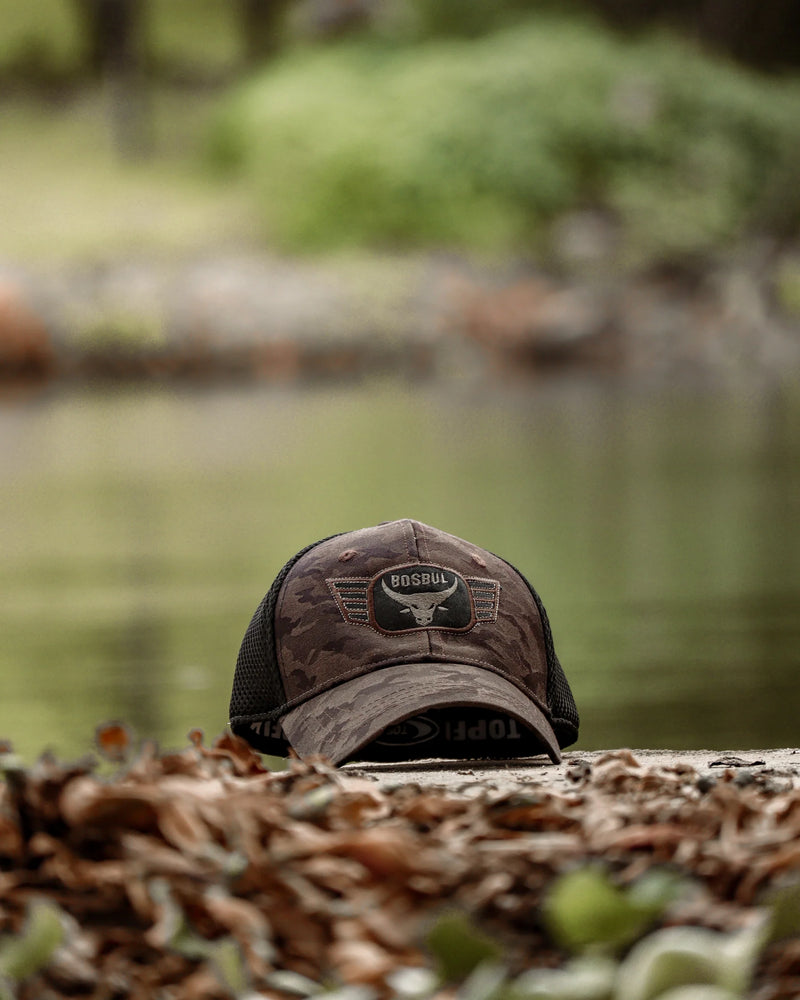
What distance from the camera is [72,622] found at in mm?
6438

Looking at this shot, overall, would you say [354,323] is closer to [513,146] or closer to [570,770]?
[513,146]

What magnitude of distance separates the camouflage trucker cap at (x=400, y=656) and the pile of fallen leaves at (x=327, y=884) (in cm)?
54

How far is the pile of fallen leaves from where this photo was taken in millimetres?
1660

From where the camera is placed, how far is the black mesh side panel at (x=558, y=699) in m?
2.74

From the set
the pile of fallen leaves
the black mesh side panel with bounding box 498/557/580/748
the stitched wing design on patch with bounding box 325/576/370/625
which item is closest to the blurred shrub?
the black mesh side panel with bounding box 498/557/580/748

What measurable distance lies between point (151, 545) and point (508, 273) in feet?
49.2

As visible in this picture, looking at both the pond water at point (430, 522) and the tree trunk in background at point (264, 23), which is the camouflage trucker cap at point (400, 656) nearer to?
the pond water at point (430, 522)

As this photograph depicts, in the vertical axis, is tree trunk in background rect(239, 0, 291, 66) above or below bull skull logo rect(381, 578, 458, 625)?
above

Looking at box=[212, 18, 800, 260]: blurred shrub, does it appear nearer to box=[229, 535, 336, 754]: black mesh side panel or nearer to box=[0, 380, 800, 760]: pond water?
box=[0, 380, 800, 760]: pond water

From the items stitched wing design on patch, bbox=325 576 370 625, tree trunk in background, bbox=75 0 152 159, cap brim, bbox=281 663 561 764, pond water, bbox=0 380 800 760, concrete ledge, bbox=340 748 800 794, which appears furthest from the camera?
tree trunk in background, bbox=75 0 152 159

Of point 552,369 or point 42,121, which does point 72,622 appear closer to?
point 552,369

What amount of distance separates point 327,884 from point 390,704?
71 centimetres

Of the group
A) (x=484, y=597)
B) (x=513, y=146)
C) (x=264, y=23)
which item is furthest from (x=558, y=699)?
(x=264, y=23)

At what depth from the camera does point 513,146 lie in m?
26.3
